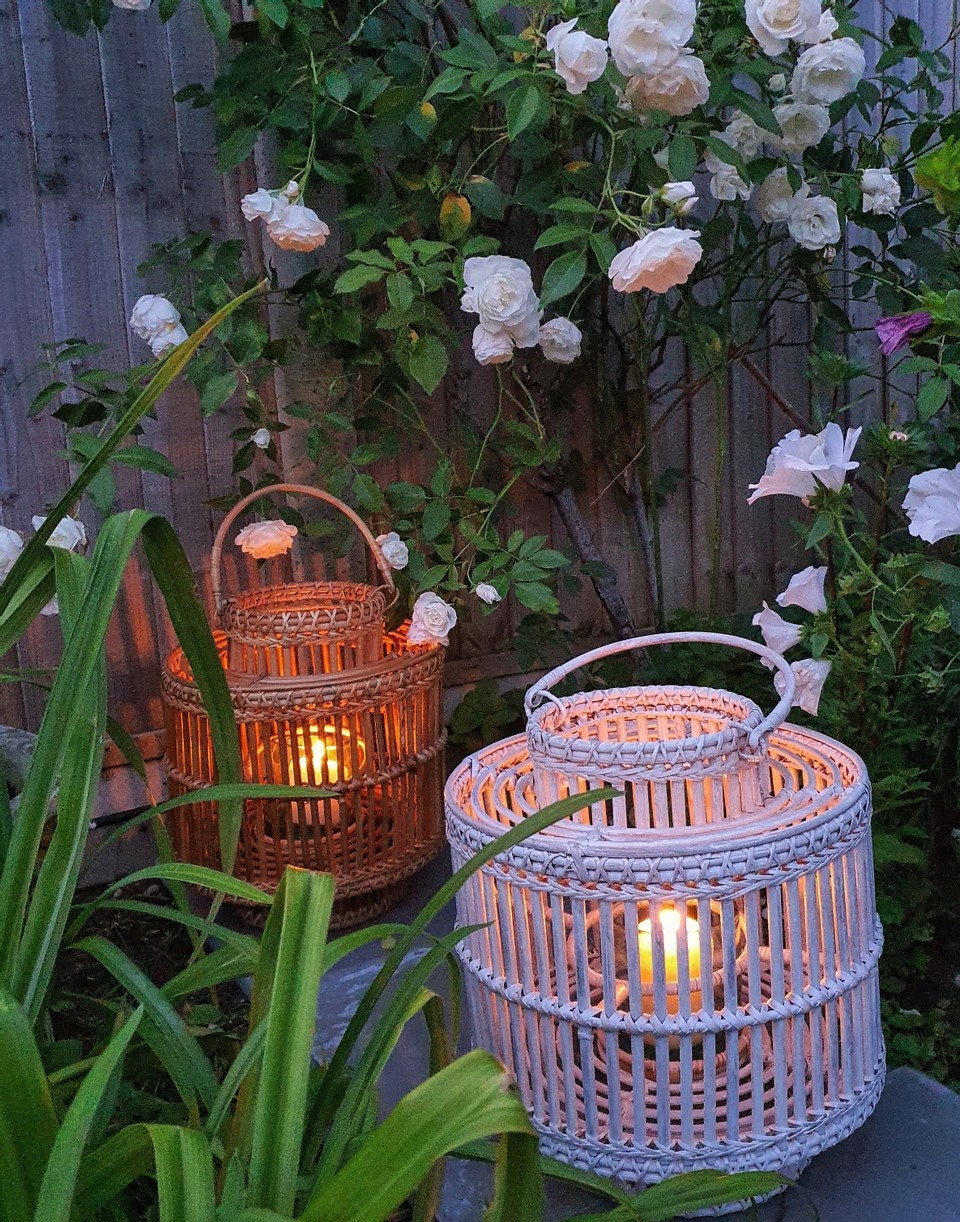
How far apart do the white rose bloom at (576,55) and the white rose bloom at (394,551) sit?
2.42 ft

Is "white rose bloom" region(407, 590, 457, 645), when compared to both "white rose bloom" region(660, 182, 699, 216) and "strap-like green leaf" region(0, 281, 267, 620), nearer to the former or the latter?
"white rose bloom" region(660, 182, 699, 216)

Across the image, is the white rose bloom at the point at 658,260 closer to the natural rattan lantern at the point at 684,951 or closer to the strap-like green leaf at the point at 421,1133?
the natural rattan lantern at the point at 684,951

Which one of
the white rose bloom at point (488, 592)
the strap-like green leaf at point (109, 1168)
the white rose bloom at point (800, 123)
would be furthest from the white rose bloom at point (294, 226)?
the strap-like green leaf at point (109, 1168)

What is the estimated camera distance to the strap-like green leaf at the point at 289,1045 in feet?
2.34

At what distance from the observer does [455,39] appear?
202 centimetres

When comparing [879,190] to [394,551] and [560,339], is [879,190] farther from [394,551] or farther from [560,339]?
[394,551]

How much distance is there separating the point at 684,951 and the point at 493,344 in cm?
99

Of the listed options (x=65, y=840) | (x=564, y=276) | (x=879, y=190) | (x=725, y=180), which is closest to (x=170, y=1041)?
(x=65, y=840)

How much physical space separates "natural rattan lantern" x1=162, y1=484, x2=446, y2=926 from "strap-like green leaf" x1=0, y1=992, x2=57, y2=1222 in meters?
1.00

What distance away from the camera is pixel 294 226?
5.57 feet

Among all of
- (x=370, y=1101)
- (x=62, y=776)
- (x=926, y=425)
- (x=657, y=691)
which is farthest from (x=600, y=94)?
(x=370, y=1101)

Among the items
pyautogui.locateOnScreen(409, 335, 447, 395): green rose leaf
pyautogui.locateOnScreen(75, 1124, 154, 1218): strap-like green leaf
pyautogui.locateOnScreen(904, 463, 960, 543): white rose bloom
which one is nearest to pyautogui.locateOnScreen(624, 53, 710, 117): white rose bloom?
pyautogui.locateOnScreen(409, 335, 447, 395): green rose leaf

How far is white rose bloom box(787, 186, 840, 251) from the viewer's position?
186 cm

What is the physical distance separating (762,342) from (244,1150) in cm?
224
